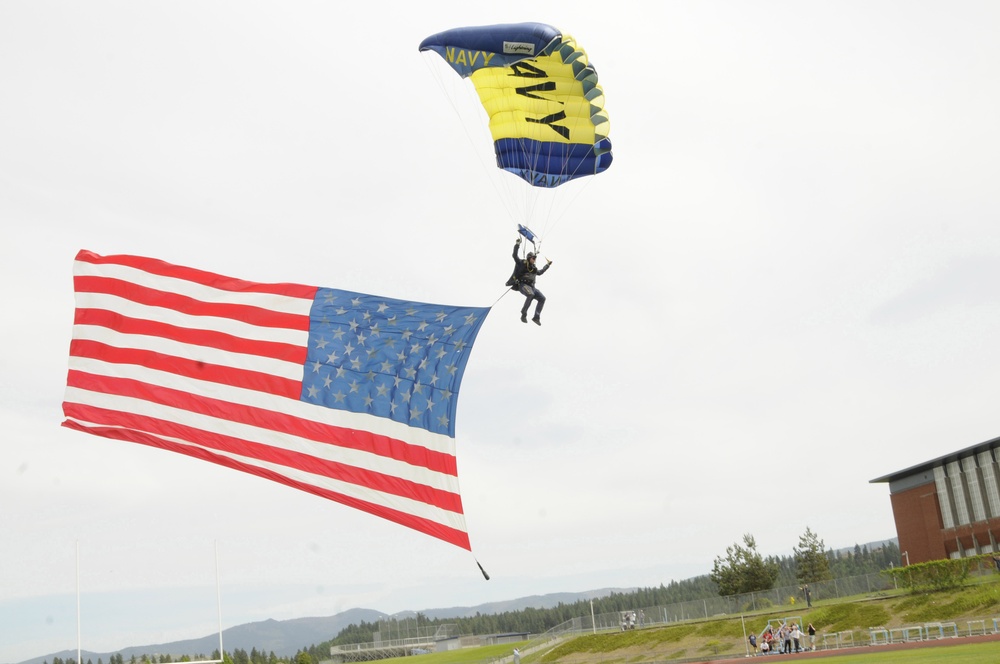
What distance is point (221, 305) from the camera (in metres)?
13.4

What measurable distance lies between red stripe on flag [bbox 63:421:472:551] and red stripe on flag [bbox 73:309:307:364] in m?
1.57

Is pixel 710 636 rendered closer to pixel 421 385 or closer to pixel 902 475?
pixel 902 475

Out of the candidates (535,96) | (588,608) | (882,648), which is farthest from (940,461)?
(588,608)

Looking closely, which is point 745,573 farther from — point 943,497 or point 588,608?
point 588,608

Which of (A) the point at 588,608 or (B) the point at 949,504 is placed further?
(A) the point at 588,608

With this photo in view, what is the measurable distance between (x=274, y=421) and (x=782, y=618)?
33023mm

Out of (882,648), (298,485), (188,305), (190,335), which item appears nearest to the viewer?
(298,485)

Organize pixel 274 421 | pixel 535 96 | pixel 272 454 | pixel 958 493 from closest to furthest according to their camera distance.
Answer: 1. pixel 272 454
2. pixel 274 421
3. pixel 535 96
4. pixel 958 493

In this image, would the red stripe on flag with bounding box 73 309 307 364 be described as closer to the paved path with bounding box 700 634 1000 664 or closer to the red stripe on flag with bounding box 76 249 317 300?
the red stripe on flag with bounding box 76 249 317 300

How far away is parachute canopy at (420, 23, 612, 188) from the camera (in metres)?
15.2

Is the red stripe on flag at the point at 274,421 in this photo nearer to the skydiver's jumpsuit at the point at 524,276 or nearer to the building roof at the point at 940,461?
the skydiver's jumpsuit at the point at 524,276

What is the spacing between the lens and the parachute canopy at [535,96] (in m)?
15.2

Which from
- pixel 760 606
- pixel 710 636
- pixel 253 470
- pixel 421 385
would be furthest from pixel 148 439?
pixel 760 606

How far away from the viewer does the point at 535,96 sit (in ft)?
55.1
